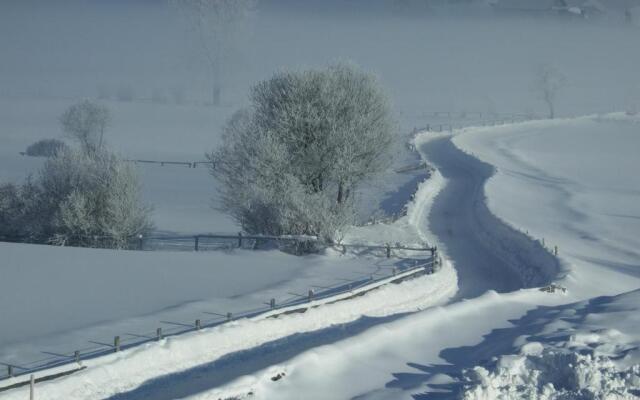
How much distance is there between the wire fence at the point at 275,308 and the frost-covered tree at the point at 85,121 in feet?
239

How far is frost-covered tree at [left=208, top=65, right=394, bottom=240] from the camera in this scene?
39438mm

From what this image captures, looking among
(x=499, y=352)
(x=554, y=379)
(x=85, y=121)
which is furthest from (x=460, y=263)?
(x=85, y=121)

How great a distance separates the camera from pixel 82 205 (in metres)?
36.1

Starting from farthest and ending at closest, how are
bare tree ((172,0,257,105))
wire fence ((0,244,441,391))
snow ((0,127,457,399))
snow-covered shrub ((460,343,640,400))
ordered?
1. bare tree ((172,0,257,105))
2. wire fence ((0,244,441,391))
3. snow ((0,127,457,399))
4. snow-covered shrub ((460,343,640,400))

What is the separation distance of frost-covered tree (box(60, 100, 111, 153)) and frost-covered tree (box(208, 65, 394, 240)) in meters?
60.8

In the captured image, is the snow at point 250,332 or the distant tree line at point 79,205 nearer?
the snow at point 250,332

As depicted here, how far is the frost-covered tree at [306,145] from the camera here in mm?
39438

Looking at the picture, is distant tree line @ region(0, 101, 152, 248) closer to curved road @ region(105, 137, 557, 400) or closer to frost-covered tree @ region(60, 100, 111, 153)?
curved road @ region(105, 137, 557, 400)

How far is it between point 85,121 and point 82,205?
→ 68494 millimetres

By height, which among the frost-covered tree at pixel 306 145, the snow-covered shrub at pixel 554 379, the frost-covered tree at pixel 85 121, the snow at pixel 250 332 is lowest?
the snow at pixel 250 332

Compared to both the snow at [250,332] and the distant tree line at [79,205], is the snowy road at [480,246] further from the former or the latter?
the distant tree line at [79,205]

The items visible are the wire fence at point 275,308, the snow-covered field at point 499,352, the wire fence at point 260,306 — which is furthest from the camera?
the wire fence at point 260,306

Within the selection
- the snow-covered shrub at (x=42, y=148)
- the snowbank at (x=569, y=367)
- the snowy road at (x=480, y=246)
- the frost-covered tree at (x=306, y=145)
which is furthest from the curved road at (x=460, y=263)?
the snow-covered shrub at (x=42, y=148)

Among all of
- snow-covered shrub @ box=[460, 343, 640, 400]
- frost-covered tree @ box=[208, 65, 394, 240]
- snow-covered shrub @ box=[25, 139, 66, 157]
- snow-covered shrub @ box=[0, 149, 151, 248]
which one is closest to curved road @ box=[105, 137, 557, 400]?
snow-covered shrub @ box=[460, 343, 640, 400]
